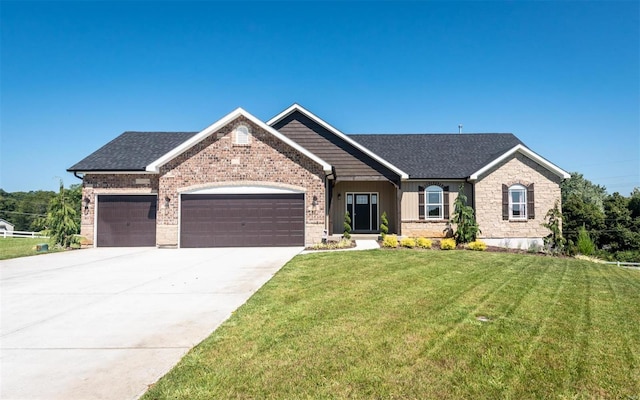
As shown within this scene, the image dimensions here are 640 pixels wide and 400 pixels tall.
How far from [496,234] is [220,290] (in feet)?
51.9

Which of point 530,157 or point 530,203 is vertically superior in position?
point 530,157

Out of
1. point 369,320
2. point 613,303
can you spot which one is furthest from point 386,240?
point 369,320

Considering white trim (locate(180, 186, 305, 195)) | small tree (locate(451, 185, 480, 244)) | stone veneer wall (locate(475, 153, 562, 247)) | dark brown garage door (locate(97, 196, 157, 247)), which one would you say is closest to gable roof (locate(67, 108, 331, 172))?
dark brown garage door (locate(97, 196, 157, 247))

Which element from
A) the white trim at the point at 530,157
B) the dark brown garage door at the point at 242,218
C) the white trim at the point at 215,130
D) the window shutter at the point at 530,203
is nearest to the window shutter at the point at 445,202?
the white trim at the point at 530,157

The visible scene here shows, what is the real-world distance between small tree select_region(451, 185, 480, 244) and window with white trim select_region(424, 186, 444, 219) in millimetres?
1579

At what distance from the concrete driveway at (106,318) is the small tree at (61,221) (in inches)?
186

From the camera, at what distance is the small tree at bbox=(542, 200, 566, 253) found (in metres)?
17.1

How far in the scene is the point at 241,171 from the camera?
53.5ft

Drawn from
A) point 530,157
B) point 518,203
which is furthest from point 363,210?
point 530,157

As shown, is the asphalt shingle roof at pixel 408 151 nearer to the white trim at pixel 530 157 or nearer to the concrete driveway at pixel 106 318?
the white trim at pixel 530 157

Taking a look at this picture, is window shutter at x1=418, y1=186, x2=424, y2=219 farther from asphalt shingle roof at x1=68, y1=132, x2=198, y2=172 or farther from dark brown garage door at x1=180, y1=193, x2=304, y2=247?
asphalt shingle roof at x1=68, y1=132, x2=198, y2=172

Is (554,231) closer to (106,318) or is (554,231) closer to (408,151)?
(408,151)

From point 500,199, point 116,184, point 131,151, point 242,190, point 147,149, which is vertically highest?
point 147,149

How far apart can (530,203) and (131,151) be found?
20917mm
